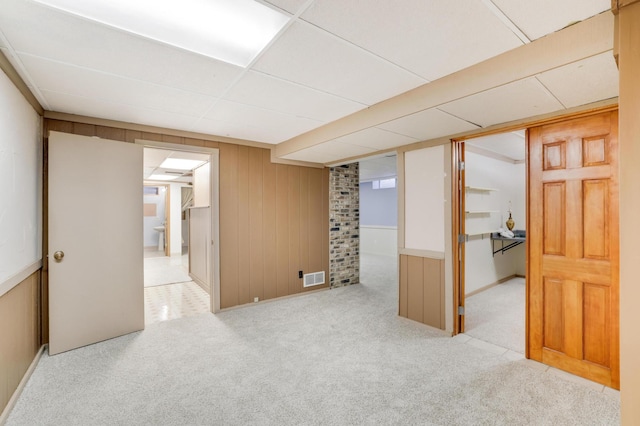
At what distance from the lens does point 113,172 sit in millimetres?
3211

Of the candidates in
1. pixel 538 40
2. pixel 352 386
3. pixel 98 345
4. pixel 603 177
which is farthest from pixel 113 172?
pixel 603 177

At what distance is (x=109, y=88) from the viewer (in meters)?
2.46

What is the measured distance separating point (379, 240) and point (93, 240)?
7591mm

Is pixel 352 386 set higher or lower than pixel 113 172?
lower

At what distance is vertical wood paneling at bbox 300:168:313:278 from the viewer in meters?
4.92

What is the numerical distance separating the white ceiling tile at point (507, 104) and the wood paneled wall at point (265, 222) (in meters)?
2.78

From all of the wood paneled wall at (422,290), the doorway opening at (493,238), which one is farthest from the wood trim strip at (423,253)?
the doorway opening at (493,238)

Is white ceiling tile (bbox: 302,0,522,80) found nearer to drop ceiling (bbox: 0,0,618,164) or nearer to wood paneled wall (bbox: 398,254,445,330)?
drop ceiling (bbox: 0,0,618,164)

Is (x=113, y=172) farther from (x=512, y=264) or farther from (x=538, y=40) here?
(x=512, y=264)

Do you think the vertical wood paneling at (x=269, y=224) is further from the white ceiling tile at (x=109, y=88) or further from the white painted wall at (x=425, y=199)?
the white painted wall at (x=425, y=199)

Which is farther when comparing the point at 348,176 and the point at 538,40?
Answer: the point at 348,176

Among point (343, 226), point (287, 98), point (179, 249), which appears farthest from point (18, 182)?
point (179, 249)

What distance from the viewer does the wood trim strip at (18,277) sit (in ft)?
6.41

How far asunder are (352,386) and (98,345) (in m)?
2.60
